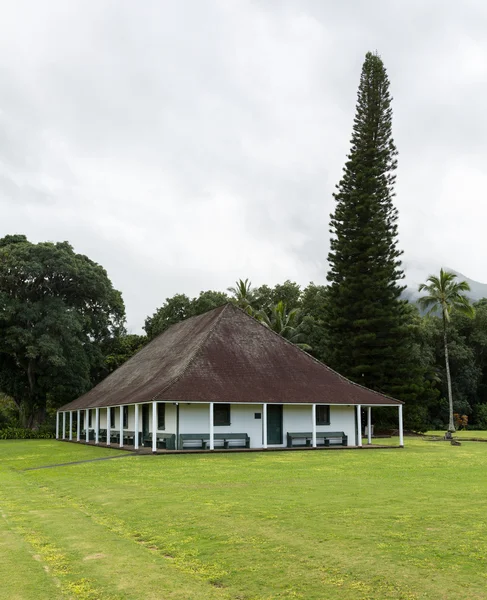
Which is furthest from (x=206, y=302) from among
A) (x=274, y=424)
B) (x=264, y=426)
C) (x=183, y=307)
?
(x=264, y=426)

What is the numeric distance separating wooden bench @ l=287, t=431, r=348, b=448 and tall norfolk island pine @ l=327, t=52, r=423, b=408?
44.5ft

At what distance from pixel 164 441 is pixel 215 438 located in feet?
7.47

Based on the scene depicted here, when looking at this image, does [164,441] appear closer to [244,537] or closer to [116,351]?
[244,537]

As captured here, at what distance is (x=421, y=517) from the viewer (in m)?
9.28

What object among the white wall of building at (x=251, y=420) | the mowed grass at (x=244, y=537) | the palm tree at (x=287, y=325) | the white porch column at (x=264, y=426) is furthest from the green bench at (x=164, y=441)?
the palm tree at (x=287, y=325)

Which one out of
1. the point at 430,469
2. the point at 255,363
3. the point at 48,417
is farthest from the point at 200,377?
the point at 48,417

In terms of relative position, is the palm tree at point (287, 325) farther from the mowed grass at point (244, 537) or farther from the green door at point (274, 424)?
the mowed grass at point (244, 537)

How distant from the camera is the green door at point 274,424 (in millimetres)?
28031

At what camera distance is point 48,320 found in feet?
134

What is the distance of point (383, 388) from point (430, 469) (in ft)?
82.1

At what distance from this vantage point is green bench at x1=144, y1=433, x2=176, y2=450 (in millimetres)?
25656

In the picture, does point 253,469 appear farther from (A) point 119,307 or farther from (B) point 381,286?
(A) point 119,307

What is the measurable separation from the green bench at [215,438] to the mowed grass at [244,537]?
408 inches

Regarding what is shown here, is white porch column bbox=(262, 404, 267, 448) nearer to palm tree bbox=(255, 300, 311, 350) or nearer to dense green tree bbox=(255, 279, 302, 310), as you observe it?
palm tree bbox=(255, 300, 311, 350)
